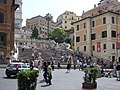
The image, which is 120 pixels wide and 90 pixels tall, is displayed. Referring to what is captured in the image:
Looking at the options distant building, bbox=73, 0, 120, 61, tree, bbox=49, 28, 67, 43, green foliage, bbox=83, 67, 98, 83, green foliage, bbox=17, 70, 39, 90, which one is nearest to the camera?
green foliage, bbox=17, 70, 39, 90

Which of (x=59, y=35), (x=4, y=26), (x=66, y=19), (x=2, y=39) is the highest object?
(x=66, y=19)

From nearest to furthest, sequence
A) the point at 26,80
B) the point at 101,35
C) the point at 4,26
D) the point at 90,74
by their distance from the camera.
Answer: the point at 26,80, the point at 90,74, the point at 4,26, the point at 101,35

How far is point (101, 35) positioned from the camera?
213 ft

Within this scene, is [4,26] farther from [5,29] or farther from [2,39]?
[2,39]

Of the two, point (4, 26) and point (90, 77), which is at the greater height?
point (4, 26)

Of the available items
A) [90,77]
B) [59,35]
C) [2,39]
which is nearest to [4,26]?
[2,39]

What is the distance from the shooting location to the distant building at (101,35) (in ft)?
205

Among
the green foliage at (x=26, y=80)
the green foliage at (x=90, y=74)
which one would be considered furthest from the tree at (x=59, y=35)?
the green foliage at (x=26, y=80)

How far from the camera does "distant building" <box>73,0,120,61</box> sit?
205ft

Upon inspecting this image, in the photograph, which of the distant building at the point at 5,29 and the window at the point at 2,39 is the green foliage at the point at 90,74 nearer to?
the distant building at the point at 5,29

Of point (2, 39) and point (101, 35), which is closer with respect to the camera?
point (2, 39)

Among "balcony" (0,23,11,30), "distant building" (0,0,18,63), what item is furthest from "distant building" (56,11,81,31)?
"balcony" (0,23,11,30)

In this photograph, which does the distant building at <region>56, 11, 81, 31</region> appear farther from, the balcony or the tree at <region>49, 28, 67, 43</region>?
the balcony

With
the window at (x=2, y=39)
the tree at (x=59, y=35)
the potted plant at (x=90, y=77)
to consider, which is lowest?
the potted plant at (x=90, y=77)
